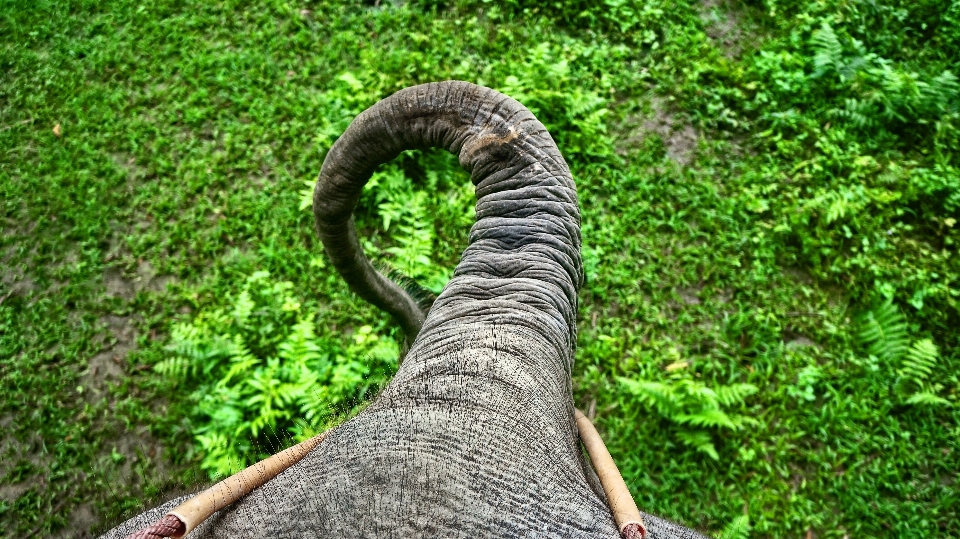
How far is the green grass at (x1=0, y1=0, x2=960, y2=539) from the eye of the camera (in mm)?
3342

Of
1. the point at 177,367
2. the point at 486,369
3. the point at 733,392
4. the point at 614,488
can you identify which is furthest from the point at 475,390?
the point at 177,367

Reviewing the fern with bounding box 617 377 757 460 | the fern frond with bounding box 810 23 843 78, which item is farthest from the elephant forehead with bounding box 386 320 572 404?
the fern frond with bounding box 810 23 843 78

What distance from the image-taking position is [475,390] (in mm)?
1146

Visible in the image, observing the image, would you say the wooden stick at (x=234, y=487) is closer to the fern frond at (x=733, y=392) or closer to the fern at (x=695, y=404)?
the fern at (x=695, y=404)

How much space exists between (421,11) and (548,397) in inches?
171

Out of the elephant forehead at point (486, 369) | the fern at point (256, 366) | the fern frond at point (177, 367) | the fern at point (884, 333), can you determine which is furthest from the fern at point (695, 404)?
the fern frond at point (177, 367)

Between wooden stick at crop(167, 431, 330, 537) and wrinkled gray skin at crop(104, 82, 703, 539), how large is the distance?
25 millimetres

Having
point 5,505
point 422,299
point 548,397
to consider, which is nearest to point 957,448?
point 422,299

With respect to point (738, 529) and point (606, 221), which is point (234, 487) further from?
point (606, 221)

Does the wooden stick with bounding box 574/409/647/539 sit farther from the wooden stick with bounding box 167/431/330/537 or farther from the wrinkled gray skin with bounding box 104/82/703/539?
the wooden stick with bounding box 167/431/330/537

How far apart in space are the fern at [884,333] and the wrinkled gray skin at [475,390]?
2.87 meters

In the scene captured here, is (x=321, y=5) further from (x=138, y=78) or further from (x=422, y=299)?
(x=422, y=299)

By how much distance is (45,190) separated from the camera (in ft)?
14.0

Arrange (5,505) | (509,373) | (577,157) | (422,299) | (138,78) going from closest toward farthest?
(509,373), (422,299), (5,505), (577,157), (138,78)
